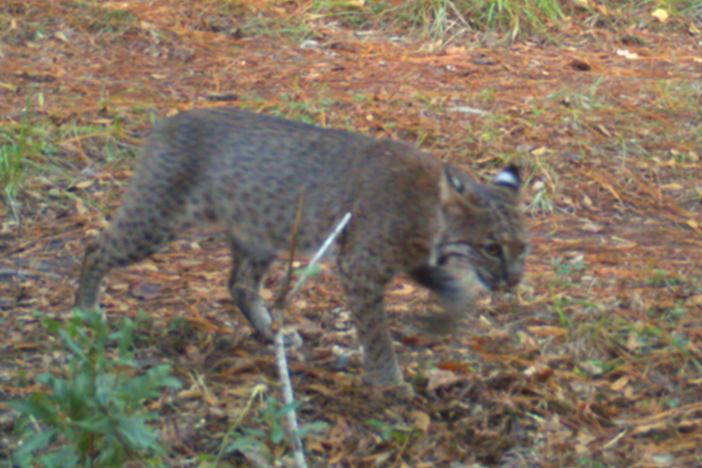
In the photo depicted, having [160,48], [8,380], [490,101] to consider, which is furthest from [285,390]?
[160,48]

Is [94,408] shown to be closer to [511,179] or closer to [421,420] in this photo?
[421,420]

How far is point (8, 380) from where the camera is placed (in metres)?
3.71

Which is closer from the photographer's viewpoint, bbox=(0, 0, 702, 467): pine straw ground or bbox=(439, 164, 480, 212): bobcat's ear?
bbox=(0, 0, 702, 467): pine straw ground

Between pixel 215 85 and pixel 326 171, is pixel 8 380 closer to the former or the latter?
pixel 326 171

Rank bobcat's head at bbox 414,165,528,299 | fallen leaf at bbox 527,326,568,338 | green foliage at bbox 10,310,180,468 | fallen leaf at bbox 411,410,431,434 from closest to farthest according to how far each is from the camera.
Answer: green foliage at bbox 10,310,180,468 < fallen leaf at bbox 411,410,431,434 < bobcat's head at bbox 414,165,528,299 < fallen leaf at bbox 527,326,568,338

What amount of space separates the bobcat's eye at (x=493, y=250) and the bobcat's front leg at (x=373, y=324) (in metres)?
0.48

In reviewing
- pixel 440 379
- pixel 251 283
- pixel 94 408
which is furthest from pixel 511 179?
pixel 94 408

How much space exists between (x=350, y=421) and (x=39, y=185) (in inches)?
115

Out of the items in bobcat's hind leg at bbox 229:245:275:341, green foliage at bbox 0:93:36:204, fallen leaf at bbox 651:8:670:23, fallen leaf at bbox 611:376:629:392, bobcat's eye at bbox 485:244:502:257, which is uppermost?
bobcat's eye at bbox 485:244:502:257

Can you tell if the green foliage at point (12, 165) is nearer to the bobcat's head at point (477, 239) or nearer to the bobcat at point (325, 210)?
the bobcat at point (325, 210)

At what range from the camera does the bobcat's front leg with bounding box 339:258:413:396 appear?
383 cm

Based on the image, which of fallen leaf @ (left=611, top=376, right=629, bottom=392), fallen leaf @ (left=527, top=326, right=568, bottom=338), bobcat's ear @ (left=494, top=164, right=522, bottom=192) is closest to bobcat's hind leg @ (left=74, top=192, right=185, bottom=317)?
bobcat's ear @ (left=494, top=164, right=522, bottom=192)

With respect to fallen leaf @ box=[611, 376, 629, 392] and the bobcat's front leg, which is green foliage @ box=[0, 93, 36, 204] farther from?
fallen leaf @ box=[611, 376, 629, 392]

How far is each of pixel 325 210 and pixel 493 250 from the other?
828mm
